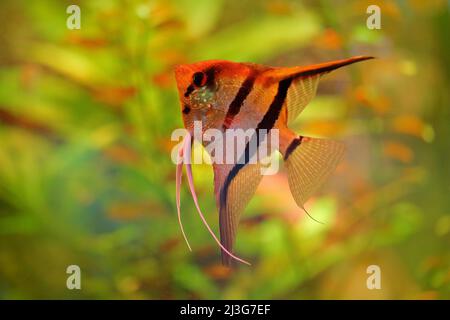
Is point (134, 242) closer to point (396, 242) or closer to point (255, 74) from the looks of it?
point (255, 74)

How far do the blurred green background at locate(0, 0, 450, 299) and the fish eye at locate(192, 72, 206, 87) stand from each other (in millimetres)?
375

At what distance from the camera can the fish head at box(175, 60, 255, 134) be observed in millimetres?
1031

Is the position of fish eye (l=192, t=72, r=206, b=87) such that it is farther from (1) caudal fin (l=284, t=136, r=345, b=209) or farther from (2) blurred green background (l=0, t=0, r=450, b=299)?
(2) blurred green background (l=0, t=0, r=450, b=299)

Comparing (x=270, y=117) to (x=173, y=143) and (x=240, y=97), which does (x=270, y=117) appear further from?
(x=173, y=143)

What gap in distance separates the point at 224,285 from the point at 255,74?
676mm

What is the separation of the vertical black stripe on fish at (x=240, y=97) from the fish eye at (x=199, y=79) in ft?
0.26

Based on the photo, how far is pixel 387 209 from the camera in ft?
4.86

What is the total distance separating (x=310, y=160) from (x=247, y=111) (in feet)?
0.60

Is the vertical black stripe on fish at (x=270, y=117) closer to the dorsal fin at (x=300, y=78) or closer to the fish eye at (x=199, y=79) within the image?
the dorsal fin at (x=300, y=78)

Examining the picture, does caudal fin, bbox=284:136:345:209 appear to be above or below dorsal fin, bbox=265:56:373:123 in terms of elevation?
below

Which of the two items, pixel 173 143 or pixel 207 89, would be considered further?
pixel 173 143

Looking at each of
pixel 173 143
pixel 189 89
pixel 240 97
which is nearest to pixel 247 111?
pixel 240 97

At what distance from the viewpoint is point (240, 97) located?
107cm

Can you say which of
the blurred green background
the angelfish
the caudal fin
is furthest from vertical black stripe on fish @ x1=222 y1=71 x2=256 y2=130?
the blurred green background
